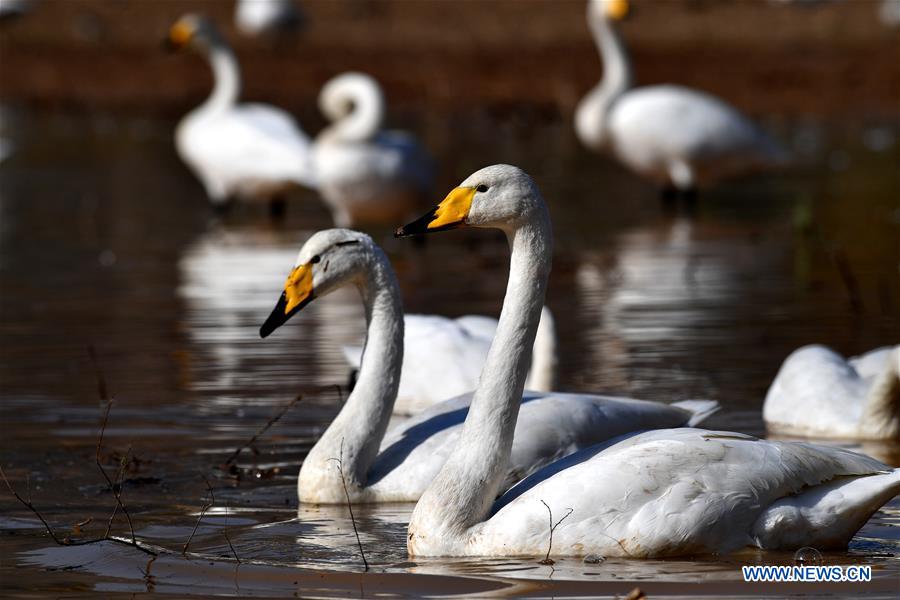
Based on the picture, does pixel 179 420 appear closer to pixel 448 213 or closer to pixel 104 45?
pixel 448 213

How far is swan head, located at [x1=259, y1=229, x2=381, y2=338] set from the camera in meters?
7.02

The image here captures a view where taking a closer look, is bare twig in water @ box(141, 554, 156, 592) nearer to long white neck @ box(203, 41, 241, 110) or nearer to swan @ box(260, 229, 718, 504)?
swan @ box(260, 229, 718, 504)

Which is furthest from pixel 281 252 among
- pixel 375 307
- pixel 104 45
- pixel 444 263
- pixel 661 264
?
pixel 104 45

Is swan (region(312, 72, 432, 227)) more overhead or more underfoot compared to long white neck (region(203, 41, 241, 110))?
more underfoot

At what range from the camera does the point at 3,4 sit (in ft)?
64.0

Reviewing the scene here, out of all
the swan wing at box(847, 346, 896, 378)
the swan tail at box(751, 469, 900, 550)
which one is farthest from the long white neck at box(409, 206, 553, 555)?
the swan wing at box(847, 346, 896, 378)

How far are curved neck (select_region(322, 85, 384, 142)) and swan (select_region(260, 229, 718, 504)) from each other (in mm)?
9294

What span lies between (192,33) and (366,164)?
15.9ft

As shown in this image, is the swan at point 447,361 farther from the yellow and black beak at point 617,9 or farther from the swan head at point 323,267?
the yellow and black beak at point 617,9

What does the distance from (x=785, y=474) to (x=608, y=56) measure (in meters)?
14.8

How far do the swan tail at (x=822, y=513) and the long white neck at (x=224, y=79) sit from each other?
14.0m

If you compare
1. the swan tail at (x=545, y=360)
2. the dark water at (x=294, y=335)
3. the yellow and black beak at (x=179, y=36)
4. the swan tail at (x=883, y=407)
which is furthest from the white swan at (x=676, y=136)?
the swan tail at (x=883, y=407)

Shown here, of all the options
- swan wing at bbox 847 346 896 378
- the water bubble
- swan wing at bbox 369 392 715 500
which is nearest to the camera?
the water bubble

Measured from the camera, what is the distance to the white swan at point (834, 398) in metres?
7.80
